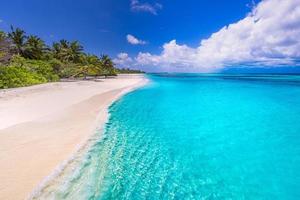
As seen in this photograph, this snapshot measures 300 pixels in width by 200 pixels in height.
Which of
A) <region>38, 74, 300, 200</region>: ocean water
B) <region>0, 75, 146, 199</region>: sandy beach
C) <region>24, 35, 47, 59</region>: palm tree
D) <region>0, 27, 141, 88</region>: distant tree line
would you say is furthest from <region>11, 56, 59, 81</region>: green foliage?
<region>38, 74, 300, 200</region>: ocean water

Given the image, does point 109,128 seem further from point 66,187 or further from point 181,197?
point 181,197

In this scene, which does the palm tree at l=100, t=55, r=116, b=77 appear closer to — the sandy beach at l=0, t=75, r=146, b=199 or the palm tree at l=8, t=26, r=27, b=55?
the palm tree at l=8, t=26, r=27, b=55

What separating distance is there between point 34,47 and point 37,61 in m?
9.09

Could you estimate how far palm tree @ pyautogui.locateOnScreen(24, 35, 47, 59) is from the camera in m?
39.4

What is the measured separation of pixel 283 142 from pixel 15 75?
25835mm

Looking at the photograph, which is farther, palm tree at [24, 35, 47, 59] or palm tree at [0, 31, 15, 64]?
palm tree at [24, 35, 47, 59]

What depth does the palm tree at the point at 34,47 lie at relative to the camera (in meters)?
39.4

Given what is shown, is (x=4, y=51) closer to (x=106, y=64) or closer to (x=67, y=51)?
(x=67, y=51)

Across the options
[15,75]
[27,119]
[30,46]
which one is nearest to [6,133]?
[27,119]

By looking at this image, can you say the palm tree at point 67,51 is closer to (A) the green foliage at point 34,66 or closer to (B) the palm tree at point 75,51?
(B) the palm tree at point 75,51

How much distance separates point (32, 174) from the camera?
16.5 ft

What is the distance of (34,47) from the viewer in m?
40.2

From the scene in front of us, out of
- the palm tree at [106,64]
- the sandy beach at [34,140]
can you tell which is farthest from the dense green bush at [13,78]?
the palm tree at [106,64]

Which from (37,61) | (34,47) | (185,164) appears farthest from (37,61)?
(185,164)
